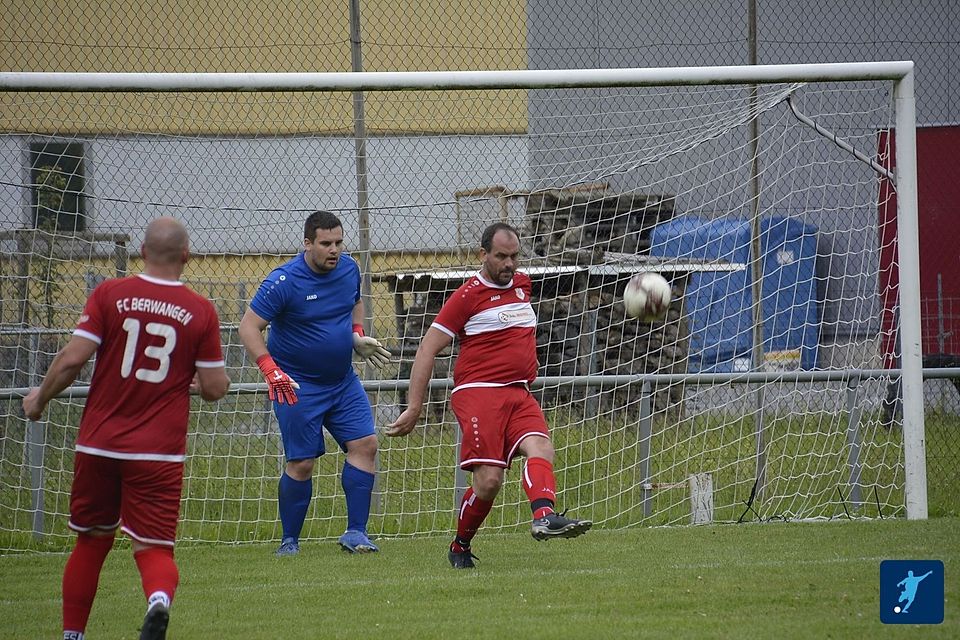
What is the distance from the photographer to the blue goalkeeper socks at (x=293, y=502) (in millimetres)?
7637

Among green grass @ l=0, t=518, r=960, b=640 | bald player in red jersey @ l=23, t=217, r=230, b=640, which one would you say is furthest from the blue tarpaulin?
bald player in red jersey @ l=23, t=217, r=230, b=640

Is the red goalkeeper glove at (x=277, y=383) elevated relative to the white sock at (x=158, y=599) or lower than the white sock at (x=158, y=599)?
elevated

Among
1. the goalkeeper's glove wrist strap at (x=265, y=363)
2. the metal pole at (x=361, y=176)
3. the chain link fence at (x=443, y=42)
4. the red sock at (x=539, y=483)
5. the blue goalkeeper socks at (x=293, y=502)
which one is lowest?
the blue goalkeeper socks at (x=293, y=502)

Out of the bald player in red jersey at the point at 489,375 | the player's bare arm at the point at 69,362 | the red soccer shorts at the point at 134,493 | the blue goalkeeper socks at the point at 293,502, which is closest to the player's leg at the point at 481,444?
the bald player in red jersey at the point at 489,375

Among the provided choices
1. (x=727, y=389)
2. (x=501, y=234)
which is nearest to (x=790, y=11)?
(x=727, y=389)

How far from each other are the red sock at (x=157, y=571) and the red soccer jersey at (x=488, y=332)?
7.77ft

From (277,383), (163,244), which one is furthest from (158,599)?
(277,383)

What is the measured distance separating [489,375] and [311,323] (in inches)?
54.7

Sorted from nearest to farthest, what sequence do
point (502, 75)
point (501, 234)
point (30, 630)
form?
point (30, 630)
point (501, 234)
point (502, 75)

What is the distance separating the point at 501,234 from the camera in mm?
6652

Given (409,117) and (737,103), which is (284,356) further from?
(737,103)

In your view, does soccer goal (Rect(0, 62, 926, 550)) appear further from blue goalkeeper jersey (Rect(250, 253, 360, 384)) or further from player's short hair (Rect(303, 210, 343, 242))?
blue goalkeeper jersey (Rect(250, 253, 360, 384))

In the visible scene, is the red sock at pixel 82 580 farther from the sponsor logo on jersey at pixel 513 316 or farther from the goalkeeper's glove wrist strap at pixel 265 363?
the sponsor logo on jersey at pixel 513 316

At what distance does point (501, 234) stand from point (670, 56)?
4902 mm
